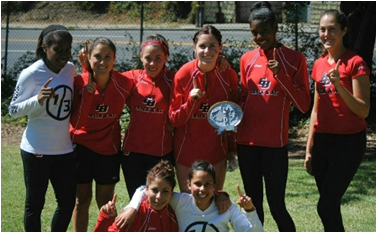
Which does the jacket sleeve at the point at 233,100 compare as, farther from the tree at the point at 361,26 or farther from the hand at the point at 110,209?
the tree at the point at 361,26

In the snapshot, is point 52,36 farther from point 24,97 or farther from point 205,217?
point 205,217

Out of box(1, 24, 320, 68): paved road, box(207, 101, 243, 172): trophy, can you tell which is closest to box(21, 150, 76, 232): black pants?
box(207, 101, 243, 172): trophy

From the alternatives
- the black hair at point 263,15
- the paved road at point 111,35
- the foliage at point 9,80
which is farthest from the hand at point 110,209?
the paved road at point 111,35

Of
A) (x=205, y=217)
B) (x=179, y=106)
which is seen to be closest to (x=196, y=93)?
(x=179, y=106)

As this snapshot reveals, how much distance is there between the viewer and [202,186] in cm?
469

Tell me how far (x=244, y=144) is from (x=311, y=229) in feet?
5.95

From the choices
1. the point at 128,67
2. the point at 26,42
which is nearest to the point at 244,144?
the point at 128,67

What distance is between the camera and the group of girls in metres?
4.98

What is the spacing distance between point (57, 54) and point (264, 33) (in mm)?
1610

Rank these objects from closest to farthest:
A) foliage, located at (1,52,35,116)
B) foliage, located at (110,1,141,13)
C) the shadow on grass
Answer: the shadow on grass → foliage, located at (1,52,35,116) → foliage, located at (110,1,141,13)

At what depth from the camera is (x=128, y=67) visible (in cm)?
1269

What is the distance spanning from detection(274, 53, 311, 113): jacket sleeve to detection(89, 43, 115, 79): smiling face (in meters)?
1.33

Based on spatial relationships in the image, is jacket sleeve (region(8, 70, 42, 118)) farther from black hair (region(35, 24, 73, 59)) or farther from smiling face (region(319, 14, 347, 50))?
smiling face (region(319, 14, 347, 50))

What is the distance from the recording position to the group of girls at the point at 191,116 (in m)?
4.98
